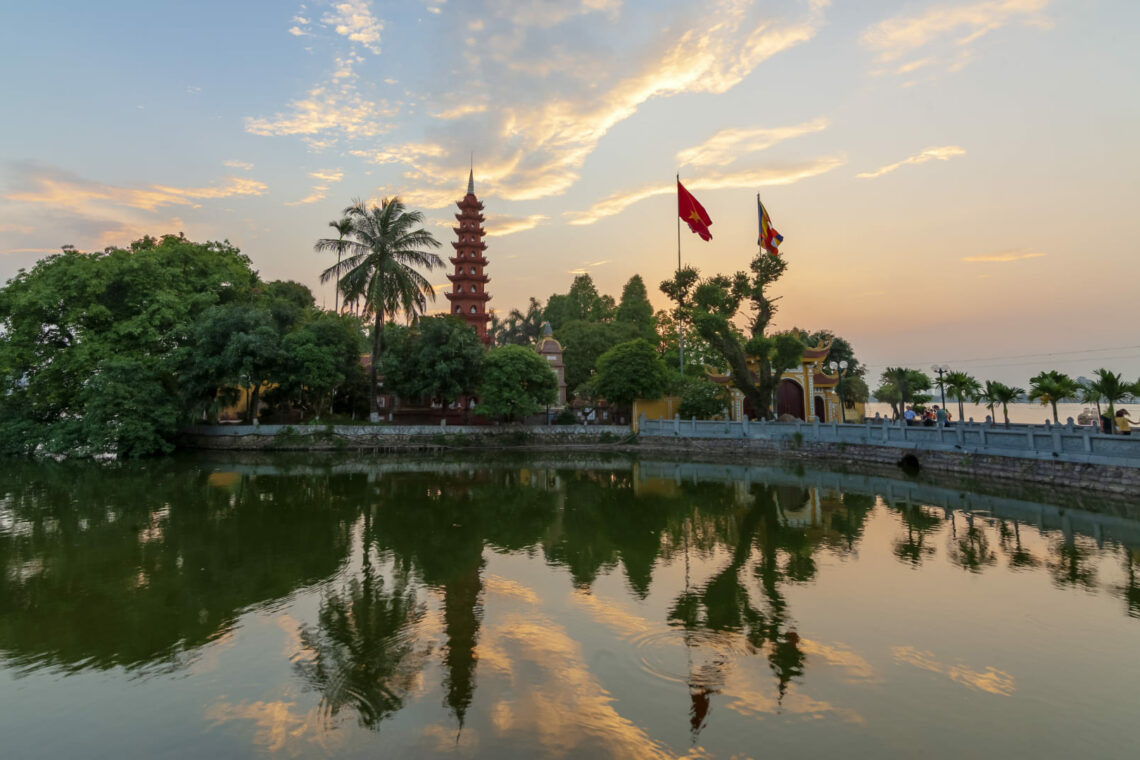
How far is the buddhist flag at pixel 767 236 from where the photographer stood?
26.4m

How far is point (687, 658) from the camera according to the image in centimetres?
555

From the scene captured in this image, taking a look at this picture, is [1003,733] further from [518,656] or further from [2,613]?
[2,613]

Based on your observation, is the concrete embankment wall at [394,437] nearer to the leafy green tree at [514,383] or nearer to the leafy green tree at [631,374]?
the leafy green tree at [514,383]

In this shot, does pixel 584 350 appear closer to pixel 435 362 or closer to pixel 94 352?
pixel 435 362

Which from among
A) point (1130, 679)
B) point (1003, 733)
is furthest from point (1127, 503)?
point (1003, 733)

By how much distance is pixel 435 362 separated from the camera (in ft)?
96.0

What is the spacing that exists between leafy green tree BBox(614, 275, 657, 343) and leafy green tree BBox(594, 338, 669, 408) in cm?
1369

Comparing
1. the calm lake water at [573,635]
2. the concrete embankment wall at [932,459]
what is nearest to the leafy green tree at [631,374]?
the concrete embankment wall at [932,459]

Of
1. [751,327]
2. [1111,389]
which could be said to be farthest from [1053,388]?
[751,327]

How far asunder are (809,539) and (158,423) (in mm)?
28166

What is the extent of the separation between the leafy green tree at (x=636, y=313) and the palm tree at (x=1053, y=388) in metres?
28.9

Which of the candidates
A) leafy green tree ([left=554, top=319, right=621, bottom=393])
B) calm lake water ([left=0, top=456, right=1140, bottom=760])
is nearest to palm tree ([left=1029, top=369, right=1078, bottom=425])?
calm lake water ([left=0, top=456, right=1140, bottom=760])

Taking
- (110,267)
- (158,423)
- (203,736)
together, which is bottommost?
(203,736)

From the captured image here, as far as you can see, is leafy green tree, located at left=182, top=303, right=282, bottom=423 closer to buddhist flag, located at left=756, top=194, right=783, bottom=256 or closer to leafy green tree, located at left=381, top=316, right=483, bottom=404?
leafy green tree, located at left=381, top=316, right=483, bottom=404
